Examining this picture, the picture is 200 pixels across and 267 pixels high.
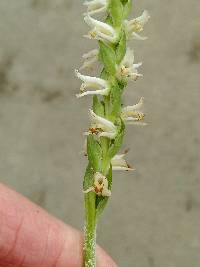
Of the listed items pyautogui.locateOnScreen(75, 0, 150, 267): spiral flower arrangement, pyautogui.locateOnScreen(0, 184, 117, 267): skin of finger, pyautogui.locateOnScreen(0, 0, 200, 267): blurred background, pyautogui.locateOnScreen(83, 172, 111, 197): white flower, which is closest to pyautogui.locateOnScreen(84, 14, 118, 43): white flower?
pyautogui.locateOnScreen(75, 0, 150, 267): spiral flower arrangement

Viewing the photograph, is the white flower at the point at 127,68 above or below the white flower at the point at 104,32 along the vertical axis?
below

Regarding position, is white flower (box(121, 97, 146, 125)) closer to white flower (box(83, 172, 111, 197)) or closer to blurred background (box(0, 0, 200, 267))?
white flower (box(83, 172, 111, 197))

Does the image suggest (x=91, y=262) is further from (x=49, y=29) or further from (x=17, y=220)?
(x=49, y=29)

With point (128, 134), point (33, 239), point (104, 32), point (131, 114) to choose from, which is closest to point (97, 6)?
point (104, 32)

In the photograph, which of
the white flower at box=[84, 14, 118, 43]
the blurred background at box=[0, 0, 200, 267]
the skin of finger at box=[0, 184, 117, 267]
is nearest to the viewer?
the white flower at box=[84, 14, 118, 43]

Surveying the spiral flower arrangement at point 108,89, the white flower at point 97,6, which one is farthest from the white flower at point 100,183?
the white flower at point 97,6

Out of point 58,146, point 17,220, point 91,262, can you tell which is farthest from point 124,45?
point 58,146

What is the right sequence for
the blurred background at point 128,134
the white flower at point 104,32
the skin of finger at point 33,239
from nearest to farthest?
the white flower at point 104,32
the skin of finger at point 33,239
the blurred background at point 128,134

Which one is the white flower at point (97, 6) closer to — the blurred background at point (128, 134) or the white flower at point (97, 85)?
the white flower at point (97, 85)
